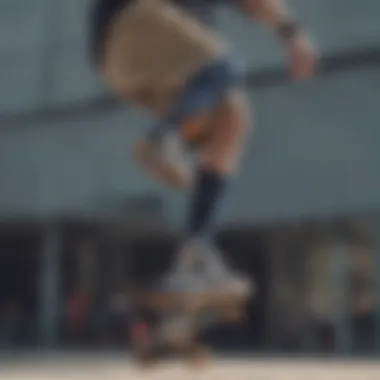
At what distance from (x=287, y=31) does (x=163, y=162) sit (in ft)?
1.88

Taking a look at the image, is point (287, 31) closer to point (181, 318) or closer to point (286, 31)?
point (286, 31)

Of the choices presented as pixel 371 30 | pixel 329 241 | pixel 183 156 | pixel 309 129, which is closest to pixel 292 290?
pixel 329 241

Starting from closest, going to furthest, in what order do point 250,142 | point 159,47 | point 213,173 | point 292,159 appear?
1. point 159,47
2. point 213,173
3. point 292,159
4. point 250,142

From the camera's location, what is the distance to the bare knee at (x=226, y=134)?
3.73m

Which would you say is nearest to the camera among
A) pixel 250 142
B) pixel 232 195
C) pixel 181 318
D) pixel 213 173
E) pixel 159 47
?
pixel 181 318

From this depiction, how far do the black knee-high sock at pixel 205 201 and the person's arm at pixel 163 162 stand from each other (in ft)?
0.16

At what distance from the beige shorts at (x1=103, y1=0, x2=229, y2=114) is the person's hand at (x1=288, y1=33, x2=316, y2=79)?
23 cm

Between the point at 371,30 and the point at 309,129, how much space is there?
6.05ft

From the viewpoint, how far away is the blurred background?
20766mm

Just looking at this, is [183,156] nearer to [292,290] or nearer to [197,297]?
[197,297]

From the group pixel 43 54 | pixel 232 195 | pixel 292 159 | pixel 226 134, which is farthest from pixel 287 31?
pixel 43 54

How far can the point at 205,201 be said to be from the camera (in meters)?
3.80

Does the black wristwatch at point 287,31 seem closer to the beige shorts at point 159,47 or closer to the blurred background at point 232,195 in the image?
the beige shorts at point 159,47

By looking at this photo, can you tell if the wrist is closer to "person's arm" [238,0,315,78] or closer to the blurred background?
"person's arm" [238,0,315,78]
